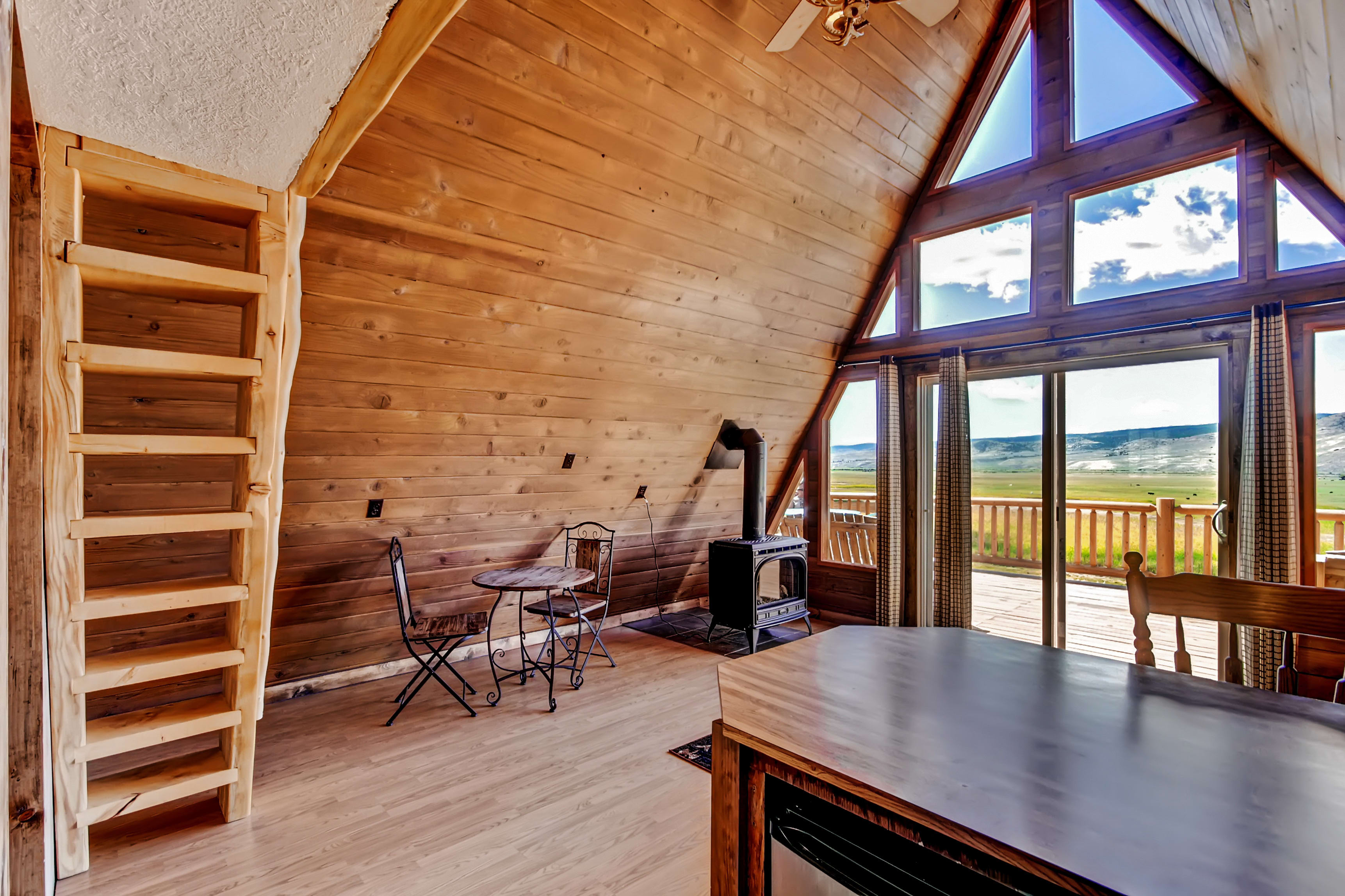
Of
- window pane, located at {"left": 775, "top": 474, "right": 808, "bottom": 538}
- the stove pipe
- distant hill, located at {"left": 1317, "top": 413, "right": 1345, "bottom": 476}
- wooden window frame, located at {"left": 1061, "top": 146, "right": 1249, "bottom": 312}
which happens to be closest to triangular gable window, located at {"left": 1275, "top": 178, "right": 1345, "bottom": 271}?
wooden window frame, located at {"left": 1061, "top": 146, "right": 1249, "bottom": 312}

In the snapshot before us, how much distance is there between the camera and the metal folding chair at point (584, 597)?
13.2ft

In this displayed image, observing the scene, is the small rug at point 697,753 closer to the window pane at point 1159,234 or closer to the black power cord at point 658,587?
the black power cord at point 658,587

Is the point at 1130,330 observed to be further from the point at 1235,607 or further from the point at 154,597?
the point at 154,597

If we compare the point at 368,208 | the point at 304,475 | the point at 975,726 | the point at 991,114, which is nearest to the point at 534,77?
the point at 368,208

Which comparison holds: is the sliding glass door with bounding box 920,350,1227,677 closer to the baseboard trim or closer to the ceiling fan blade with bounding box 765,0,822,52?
the ceiling fan blade with bounding box 765,0,822,52

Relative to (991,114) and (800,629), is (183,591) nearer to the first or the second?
(800,629)

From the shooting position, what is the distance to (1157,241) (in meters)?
4.02

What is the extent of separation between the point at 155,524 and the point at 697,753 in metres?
2.31

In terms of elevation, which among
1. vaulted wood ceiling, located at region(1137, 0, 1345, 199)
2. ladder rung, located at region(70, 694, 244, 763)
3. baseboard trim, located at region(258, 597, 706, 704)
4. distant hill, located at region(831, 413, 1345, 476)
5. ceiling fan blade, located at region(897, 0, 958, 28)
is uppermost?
ceiling fan blade, located at region(897, 0, 958, 28)

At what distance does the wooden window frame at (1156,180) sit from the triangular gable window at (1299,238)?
137 mm

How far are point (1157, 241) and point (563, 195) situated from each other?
3.56 m

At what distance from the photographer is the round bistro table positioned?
362cm

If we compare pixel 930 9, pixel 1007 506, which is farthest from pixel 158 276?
pixel 1007 506

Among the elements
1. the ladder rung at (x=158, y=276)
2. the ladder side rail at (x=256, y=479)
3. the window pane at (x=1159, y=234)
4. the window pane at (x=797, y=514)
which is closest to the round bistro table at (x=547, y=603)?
the ladder side rail at (x=256, y=479)
